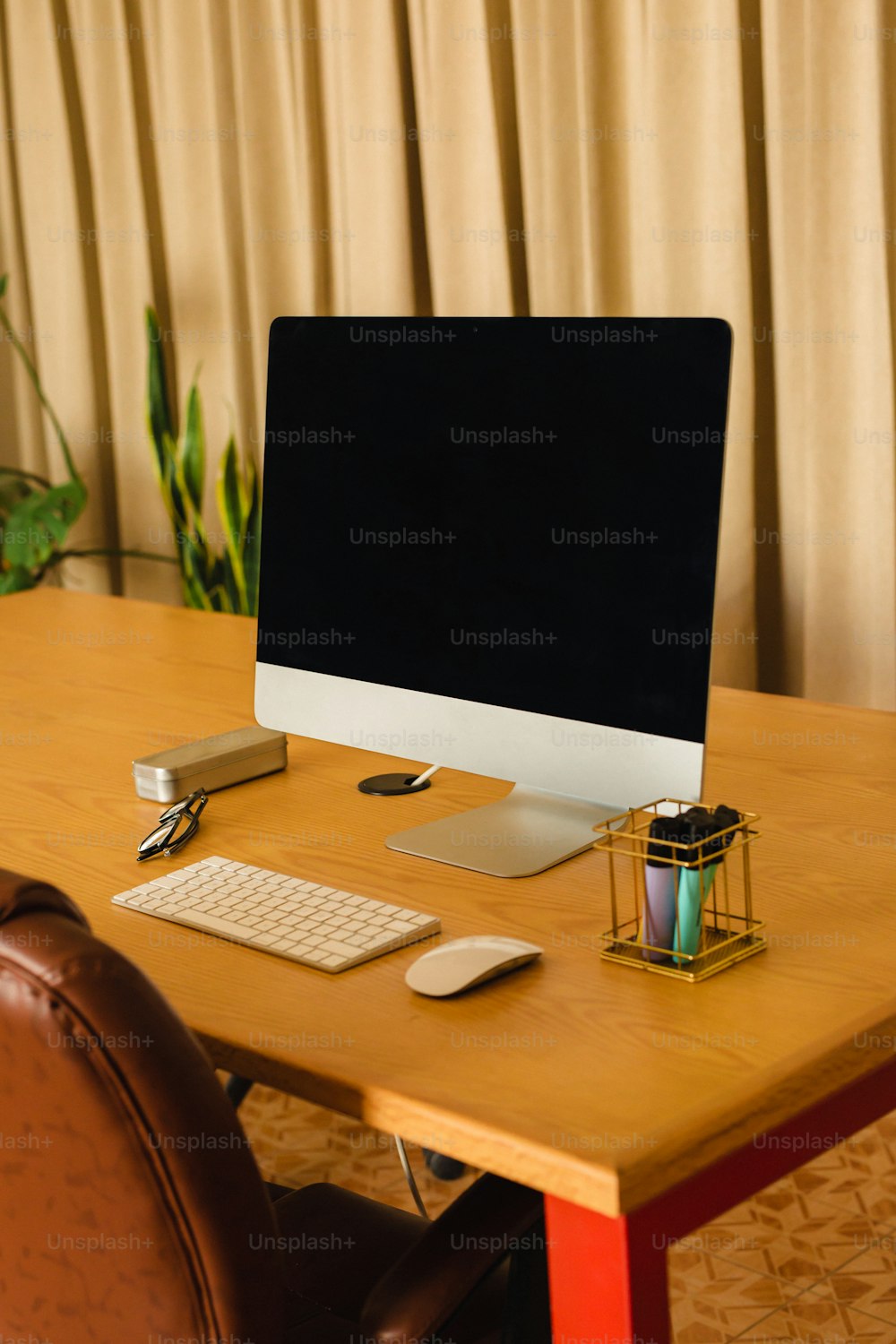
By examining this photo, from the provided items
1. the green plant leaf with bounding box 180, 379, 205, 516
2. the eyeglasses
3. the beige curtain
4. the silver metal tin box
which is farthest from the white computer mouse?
the green plant leaf with bounding box 180, 379, 205, 516

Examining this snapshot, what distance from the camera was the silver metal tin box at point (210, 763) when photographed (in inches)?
59.1

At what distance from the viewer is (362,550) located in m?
1.40

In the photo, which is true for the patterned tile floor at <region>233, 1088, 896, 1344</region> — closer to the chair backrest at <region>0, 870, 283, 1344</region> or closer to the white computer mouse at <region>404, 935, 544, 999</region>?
the white computer mouse at <region>404, 935, 544, 999</region>

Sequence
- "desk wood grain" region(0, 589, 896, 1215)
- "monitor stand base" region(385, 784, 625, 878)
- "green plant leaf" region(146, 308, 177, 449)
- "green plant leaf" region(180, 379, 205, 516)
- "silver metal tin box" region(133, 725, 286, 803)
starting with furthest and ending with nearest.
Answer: "green plant leaf" region(146, 308, 177, 449) < "green plant leaf" region(180, 379, 205, 516) < "silver metal tin box" region(133, 725, 286, 803) < "monitor stand base" region(385, 784, 625, 878) < "desk wood grain" region(0, 589, 896, 1215)

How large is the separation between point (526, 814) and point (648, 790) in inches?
8.2

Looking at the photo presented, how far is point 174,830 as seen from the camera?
136 centimetres

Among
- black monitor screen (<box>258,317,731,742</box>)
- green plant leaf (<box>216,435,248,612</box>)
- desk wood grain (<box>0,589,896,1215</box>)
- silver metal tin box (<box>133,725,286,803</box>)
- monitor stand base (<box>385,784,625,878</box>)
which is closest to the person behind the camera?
desk wood grain (<box>0,589,896,1215</box>)

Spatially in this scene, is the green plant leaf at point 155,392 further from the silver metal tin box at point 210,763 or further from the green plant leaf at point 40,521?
the silver metal tin box at point 210,763

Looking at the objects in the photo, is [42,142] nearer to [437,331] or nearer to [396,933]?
[437,331]

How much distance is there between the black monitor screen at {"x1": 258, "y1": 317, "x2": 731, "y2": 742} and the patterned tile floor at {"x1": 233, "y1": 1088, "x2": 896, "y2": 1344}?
92cm

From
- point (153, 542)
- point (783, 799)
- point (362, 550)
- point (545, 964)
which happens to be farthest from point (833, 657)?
point (153, 542)

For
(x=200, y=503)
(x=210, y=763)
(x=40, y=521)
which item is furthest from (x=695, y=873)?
(x=40, y=521)

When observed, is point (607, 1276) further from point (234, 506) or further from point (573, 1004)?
point (234, 506)

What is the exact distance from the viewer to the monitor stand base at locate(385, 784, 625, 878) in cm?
128
